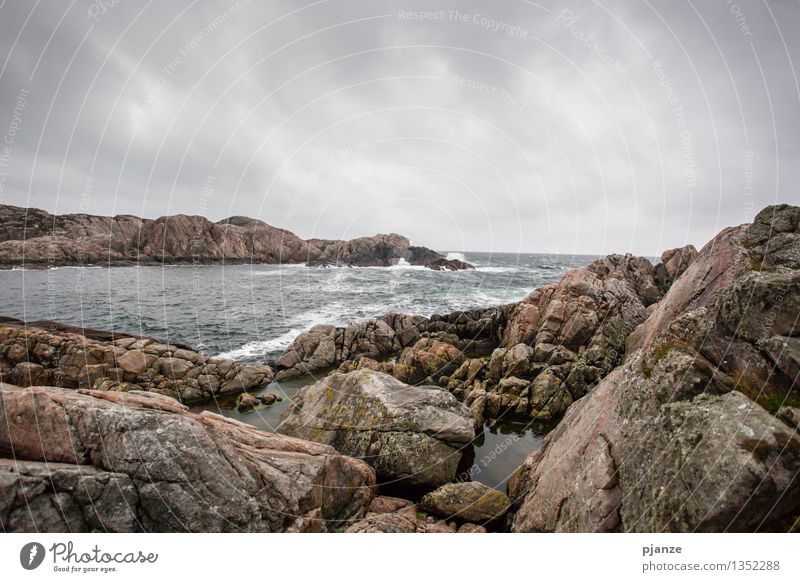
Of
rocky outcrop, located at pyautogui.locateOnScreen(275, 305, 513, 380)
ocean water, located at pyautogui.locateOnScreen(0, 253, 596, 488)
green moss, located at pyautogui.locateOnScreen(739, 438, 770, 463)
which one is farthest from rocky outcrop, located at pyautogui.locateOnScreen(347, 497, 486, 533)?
rocky outcrop, located at pyautogui.locateOnScreen(275, 305, 513, 380)

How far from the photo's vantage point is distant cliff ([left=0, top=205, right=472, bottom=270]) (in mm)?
90375

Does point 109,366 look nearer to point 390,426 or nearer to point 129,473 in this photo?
point 129,473

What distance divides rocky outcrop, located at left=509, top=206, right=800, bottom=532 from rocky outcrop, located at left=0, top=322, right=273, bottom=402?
17.2 meters

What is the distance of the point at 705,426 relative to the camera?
15.4 feet

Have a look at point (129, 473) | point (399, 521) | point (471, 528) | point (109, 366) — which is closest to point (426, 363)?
point (471, 528)

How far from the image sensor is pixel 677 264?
1574 inches

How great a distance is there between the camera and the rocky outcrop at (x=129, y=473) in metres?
4.54

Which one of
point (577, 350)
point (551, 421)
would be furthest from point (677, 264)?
point (551, 421)

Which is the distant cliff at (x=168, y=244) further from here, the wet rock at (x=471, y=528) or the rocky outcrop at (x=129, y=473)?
the rocky outcrop at (x=129, y=473)

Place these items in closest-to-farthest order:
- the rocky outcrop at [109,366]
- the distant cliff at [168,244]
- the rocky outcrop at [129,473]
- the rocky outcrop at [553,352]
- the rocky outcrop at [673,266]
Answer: the rocky outcrop at [129,473]
the rocky outcrop at [553,352]
the rocky outcrop at [109,366]
the rocky outcrop at [673,266]
the distant cliff at [168,244]

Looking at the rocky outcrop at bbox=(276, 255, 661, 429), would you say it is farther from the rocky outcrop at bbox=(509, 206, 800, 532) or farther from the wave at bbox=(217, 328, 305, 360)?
the rocky outcrop at bbox=(509, 206, 800, 532)

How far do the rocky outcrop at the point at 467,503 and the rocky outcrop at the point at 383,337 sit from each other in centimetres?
1493

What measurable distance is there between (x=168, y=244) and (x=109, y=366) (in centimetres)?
11079

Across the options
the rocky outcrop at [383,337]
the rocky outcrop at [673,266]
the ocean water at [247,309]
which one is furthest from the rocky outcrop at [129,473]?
the rocky outcrop at [673,266]
